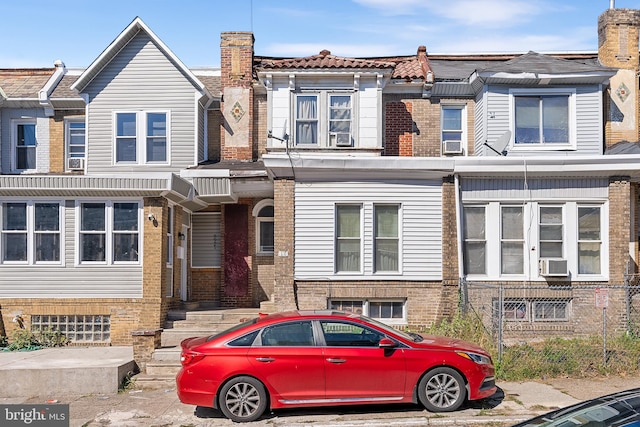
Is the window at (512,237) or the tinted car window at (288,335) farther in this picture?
the window at (512,237)

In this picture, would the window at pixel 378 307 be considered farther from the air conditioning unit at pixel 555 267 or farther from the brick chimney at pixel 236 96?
Result: the brick chimney at pixel 236 96

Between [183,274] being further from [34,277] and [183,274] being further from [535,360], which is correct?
[535,360]

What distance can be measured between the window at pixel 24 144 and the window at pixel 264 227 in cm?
717

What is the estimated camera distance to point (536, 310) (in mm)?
14680

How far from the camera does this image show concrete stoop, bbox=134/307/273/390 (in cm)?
1177

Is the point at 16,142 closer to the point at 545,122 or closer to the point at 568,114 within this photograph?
the point at 545,122

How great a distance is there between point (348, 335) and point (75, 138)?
13.1 metres

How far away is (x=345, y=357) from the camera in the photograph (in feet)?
29.7

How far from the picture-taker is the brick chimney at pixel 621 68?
17.7 metres

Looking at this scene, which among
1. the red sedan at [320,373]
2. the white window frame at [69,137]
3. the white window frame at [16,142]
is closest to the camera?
the red sedan at [320,373]

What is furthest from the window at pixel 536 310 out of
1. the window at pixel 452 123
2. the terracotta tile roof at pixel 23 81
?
the terracotta tile roof at pixel 23 81

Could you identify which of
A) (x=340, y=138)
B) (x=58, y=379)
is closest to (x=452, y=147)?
(x=340, y=138)

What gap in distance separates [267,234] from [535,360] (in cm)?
827

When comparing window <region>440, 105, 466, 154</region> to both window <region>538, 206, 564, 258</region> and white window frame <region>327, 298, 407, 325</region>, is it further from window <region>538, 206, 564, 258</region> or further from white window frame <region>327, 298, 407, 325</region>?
white window frame <region>327, 298, 407, 325</region>
